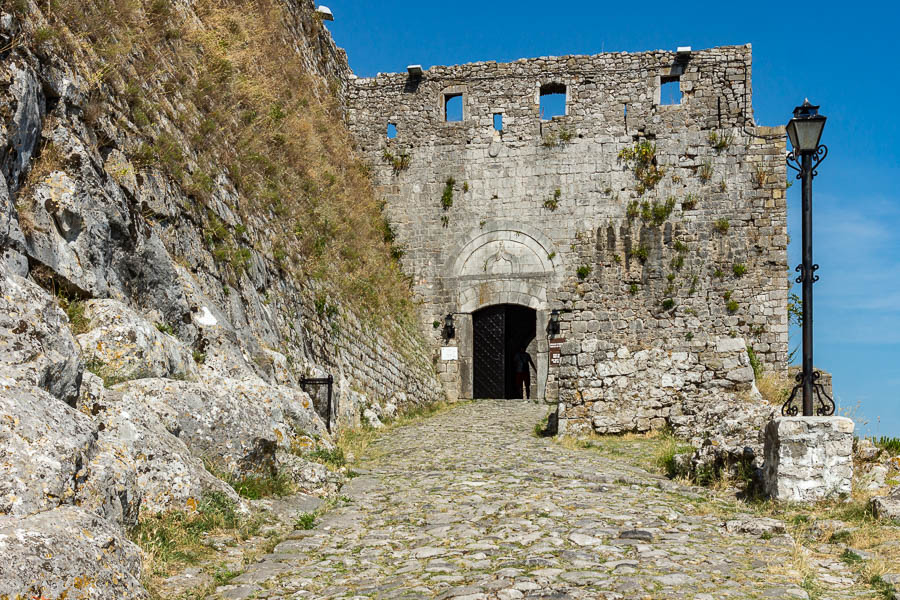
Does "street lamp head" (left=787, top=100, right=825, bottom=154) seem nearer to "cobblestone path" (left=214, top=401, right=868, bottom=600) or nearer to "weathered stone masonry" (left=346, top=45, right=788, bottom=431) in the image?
"cobblestone path" (left=214, top=401, right=868, bottom=600)

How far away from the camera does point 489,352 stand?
19266 millimetres

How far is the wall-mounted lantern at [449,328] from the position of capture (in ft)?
60.1

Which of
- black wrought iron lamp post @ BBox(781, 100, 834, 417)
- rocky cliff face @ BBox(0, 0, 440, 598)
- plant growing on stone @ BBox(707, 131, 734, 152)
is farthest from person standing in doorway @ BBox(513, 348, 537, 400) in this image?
black wrought iron lamp post @ BBox(781, 100, 834, 417)

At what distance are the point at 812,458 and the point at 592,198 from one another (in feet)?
39.6

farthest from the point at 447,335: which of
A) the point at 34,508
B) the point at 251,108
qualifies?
the point at 34,508

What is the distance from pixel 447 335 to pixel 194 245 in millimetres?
10186

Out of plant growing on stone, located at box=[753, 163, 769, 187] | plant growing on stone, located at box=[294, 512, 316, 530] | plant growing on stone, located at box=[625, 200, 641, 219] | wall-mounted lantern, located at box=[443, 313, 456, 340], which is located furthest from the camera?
wall-mounted lantern, located at box=[443, 313, 456, 340]

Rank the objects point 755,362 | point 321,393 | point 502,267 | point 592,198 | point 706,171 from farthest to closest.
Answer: point 502,267 < point 592,198 < point 706,171 < point 755,362 < point 321,393

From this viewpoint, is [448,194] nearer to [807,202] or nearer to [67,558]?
[807,202]

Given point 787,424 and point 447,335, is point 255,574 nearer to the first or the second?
point 787,424

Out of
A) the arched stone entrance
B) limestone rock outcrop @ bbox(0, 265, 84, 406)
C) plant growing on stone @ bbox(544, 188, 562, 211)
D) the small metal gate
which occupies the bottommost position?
the small metal gate

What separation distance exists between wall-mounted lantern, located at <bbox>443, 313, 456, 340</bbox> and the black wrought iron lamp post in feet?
37.8

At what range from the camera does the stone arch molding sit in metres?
18.1

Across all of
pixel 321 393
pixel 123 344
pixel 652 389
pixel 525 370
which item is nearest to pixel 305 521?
pixel 123 344
